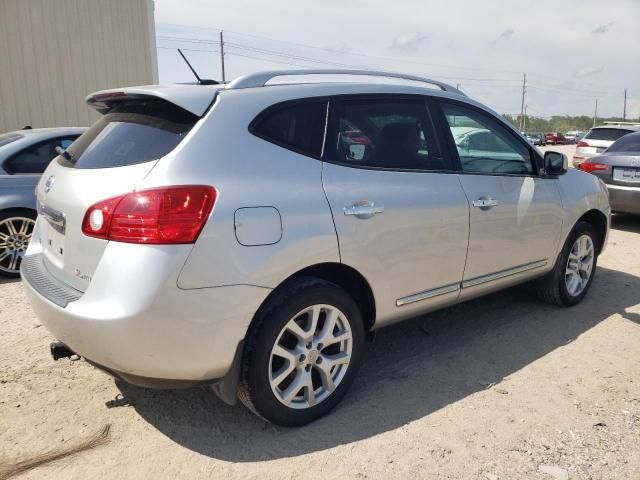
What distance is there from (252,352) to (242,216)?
65 cm

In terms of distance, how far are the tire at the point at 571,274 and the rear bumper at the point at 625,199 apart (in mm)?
3381

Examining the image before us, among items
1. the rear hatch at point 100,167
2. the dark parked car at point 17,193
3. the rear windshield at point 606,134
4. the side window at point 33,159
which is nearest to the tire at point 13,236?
the dark parked car at point 17,193

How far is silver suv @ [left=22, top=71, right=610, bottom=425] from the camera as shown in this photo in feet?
7.72

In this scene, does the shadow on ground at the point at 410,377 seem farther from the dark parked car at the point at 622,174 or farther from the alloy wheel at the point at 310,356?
the dark parked car at the point at 622,174

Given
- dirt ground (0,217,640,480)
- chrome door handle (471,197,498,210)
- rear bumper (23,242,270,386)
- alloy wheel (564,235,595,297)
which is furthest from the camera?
alloy wheel (564,235,595,297)

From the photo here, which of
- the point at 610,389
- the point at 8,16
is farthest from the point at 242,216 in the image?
the point at 8,16

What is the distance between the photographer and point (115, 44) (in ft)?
39.4

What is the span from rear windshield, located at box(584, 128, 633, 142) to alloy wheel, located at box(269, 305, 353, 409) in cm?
1408

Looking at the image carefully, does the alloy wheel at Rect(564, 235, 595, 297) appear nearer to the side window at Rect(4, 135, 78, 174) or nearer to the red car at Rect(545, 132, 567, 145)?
the side window at Rect(4, 135, 78, 174)

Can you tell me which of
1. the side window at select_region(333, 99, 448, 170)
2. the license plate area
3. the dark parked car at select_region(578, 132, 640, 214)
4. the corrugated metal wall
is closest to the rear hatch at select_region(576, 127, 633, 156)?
the dark parked car at select_region(578, 132, 640, 214)

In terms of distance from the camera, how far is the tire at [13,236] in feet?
17.7

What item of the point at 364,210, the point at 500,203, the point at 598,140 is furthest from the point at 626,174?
the point at 598,140

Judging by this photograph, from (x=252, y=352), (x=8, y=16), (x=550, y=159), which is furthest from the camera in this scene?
(x=8, y=16)

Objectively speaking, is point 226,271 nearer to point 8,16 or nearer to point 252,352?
point 252,352
